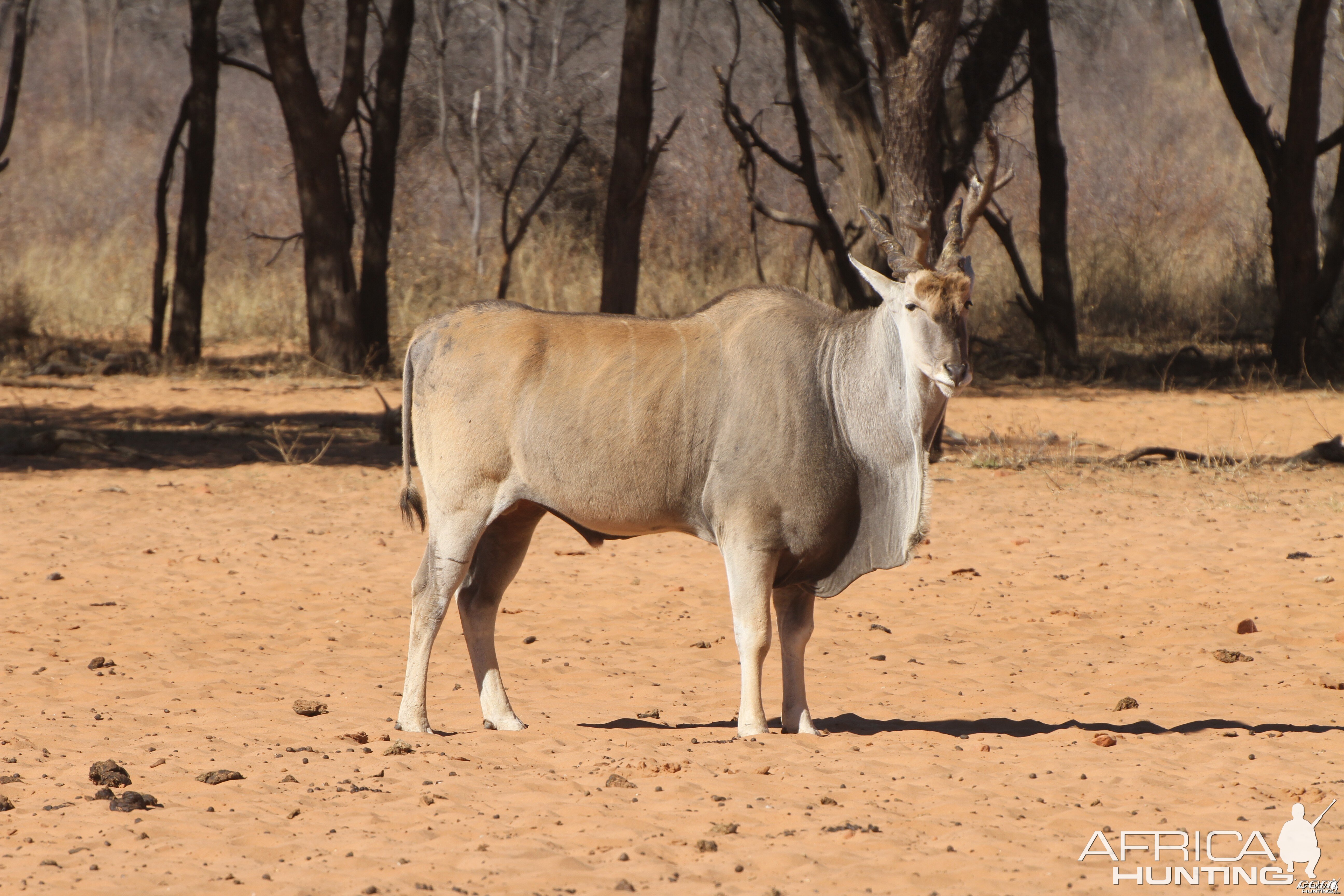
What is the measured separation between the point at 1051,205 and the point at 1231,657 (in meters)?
11.9

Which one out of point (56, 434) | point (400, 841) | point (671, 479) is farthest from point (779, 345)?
point (56, 434)

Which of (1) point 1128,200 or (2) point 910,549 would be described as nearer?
(2) point 910,549

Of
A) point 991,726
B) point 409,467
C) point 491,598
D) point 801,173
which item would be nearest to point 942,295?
point 991,726

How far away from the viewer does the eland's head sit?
4965mm

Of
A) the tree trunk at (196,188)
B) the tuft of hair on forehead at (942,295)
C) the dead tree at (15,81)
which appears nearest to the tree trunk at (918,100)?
the tuft of hair on forehead at (942,295)

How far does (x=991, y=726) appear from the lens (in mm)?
5734

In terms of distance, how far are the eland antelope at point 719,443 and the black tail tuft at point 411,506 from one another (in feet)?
0.82

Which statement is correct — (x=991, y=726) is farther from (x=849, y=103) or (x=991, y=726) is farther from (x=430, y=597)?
(x=849, y=103)

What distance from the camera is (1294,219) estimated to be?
16.6 meters

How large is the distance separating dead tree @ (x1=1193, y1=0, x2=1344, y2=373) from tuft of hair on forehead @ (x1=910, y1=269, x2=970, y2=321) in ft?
42.0

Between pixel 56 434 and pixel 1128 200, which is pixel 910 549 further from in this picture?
pixel 1128 200

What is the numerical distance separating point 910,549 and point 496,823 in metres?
1.89

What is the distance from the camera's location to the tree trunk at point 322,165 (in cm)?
1683

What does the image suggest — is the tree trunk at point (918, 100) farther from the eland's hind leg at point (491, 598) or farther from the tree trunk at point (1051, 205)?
the eland's hind leg at point (491, 598)
